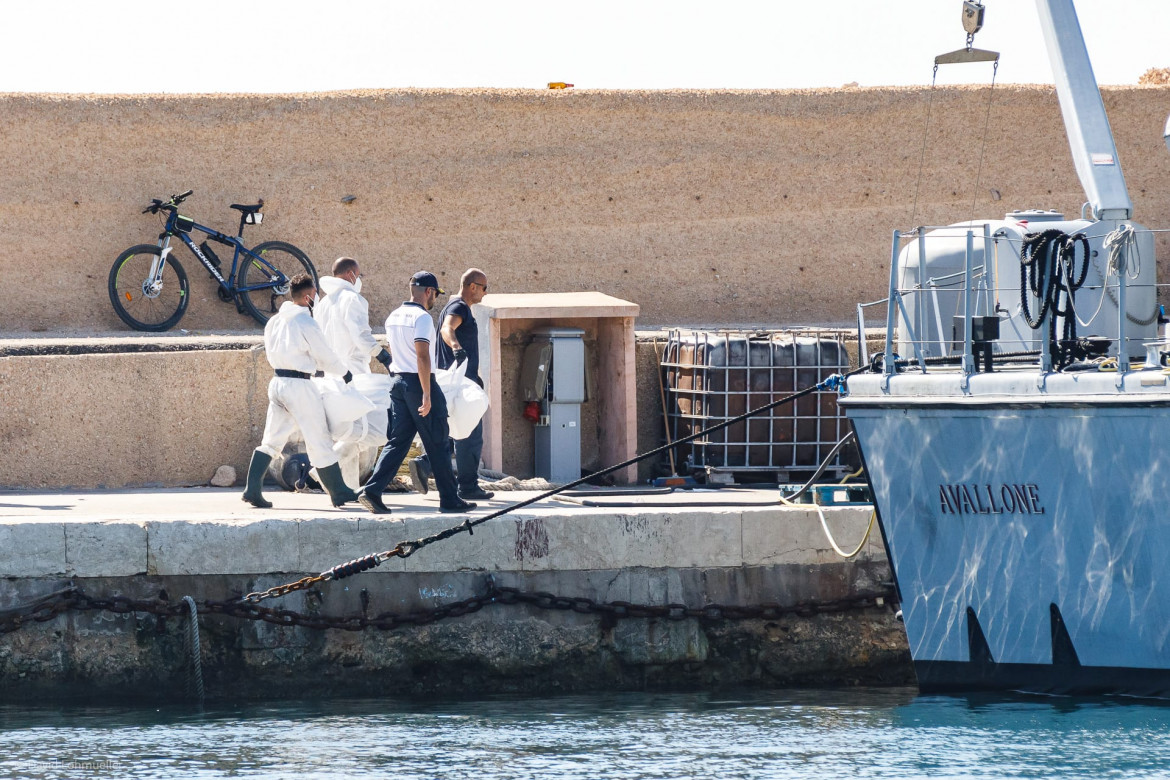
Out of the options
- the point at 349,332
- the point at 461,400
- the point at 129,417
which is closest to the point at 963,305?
the point at 461,400

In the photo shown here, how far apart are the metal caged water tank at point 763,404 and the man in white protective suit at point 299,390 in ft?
11.2

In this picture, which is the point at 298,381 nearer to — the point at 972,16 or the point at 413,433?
the point at 413,433

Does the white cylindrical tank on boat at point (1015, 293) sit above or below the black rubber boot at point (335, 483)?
above

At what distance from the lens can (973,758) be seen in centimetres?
762

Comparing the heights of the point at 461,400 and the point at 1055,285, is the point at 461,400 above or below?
below

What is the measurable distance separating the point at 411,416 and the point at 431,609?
1.12m

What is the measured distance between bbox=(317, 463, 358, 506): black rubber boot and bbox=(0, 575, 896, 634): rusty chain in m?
0.95

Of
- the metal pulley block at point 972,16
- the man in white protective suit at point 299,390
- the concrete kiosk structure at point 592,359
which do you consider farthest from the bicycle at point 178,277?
the metal pulley block at point 972,16

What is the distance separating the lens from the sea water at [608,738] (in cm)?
745

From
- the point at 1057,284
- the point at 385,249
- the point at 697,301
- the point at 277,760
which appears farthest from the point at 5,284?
the point at 1057,284

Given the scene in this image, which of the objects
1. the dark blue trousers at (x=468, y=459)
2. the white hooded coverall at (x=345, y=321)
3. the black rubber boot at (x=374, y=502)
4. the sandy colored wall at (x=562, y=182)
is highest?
the sandy colored wall at (x=562, y=182)

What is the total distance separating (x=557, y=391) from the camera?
12094mm

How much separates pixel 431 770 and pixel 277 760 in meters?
0.76

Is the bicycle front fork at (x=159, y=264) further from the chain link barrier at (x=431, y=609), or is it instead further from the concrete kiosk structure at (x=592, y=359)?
the chain link barrier at (x=431, y=609)
